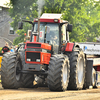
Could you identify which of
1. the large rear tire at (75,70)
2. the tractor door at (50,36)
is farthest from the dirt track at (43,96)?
the tractor door at (50,36)

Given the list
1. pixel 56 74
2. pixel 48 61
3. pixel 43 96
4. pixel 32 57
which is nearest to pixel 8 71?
pixel 32 57

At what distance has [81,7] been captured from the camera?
1594 inches

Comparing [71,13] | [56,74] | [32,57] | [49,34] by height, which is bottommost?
[56,74]

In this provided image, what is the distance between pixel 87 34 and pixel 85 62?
97.1ft

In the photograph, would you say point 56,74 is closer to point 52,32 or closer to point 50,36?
point 50,36

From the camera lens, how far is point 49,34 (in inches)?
457

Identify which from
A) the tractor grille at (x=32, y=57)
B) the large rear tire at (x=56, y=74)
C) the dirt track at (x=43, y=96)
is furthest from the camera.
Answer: the tractor grille at (x=32, y=57)

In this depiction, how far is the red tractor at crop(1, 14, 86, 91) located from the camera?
33.6ft

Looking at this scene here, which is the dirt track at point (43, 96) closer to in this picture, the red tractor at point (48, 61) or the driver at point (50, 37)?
the red tractor at point (48, 61)

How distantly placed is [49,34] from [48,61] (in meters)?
1.11

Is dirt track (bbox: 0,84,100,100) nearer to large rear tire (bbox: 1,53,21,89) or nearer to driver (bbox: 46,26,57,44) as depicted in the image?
large rear tire (bbox: 1,53,21,89)

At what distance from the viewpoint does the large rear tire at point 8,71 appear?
1052cm

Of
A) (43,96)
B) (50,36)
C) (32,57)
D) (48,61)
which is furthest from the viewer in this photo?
(50,36)

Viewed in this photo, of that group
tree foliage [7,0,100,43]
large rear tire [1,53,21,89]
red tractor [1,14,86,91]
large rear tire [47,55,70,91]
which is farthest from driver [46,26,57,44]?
tree foliage [7,0,100,43]
